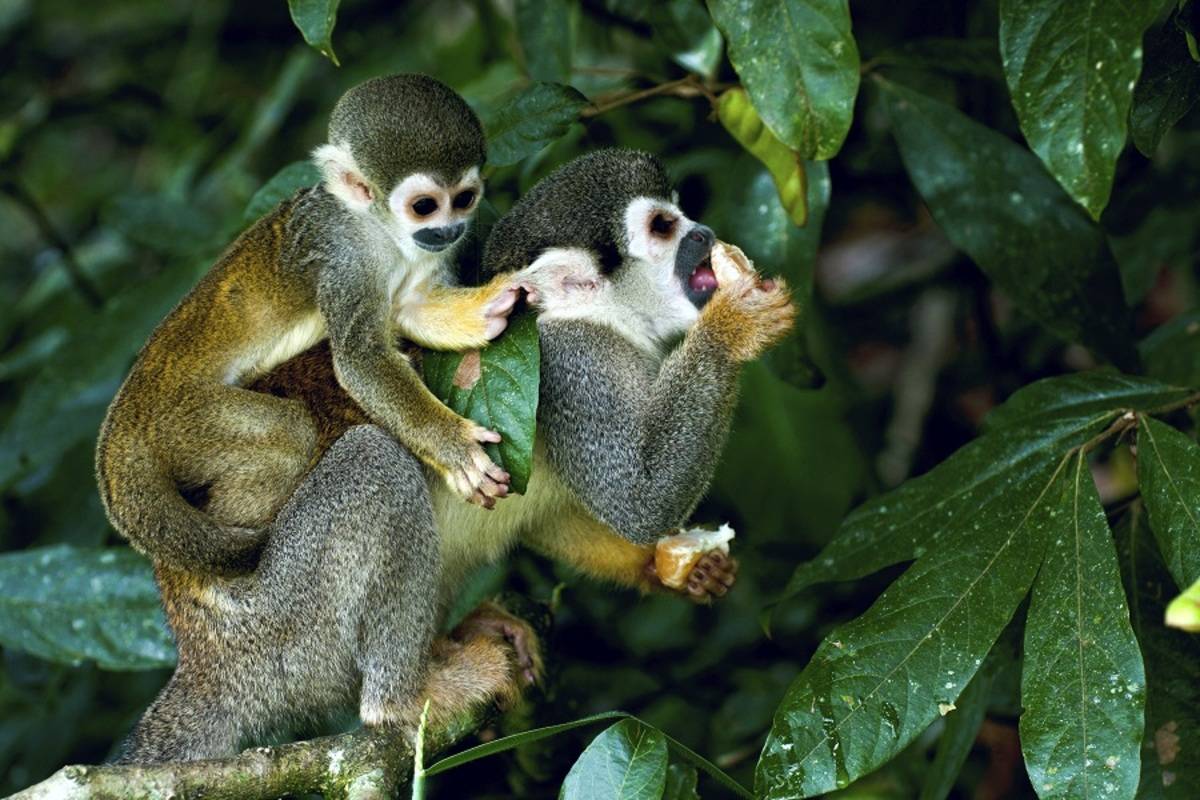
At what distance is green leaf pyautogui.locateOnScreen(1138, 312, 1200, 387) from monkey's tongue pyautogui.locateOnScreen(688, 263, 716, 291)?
4.23 ft

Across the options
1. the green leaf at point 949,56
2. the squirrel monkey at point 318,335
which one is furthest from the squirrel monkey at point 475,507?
the green leaf at point 949,56

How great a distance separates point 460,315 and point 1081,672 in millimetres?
1420

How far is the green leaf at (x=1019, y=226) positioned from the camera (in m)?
3.48

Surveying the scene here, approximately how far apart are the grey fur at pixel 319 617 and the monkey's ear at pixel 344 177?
1.72 feet

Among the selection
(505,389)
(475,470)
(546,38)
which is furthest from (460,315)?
(546,38)

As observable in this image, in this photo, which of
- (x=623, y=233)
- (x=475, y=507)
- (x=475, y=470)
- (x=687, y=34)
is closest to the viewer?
(x=475, y=470)

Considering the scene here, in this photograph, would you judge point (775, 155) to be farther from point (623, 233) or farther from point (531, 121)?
point (531, 121)

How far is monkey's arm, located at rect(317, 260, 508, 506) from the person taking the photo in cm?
280

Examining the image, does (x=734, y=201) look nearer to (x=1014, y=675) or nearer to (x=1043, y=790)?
(x=1014, y=675)

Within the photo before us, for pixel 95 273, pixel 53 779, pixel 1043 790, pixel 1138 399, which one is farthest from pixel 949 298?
pixel 53 779

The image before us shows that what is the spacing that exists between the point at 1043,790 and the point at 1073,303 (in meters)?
1.54

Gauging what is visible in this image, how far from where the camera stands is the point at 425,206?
9.82 ft

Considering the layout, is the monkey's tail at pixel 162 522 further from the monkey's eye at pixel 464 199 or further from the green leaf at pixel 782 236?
the green leaf at pixel 782 236

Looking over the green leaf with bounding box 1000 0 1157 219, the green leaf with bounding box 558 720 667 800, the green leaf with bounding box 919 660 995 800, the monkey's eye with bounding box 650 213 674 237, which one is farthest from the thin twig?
the green leaf with bounding box 1000 0 1157 219
